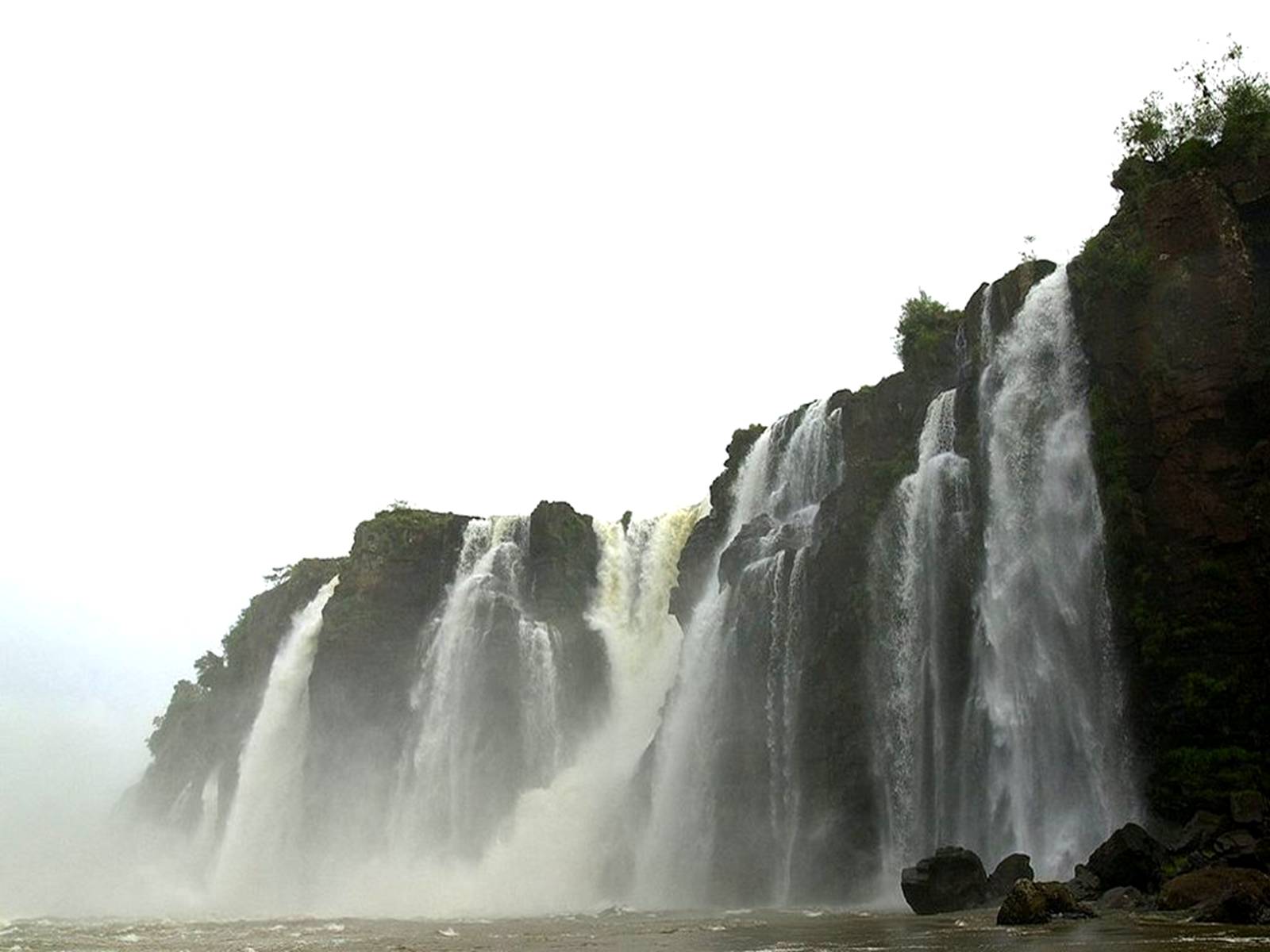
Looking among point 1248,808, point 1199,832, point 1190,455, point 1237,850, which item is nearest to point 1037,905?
point 1237,850

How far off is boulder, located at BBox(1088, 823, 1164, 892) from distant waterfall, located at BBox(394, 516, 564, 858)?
103ft

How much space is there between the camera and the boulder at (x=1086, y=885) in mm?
23000

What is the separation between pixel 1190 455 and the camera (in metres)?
30.0

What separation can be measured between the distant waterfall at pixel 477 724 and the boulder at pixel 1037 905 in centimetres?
3317

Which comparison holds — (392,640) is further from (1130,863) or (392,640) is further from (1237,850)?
(1237,850)

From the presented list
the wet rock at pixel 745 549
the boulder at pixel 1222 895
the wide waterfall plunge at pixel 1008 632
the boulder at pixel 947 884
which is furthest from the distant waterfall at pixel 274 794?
the boulder at pixel 1222 895

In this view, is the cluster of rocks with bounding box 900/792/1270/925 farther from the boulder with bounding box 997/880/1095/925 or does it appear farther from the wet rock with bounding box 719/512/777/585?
the wet rock with bounding box 719/512/777/585

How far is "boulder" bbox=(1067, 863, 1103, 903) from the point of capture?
23.0 meters

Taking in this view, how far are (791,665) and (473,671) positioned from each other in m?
21.0

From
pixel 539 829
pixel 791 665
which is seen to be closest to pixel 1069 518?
pixel 791 665

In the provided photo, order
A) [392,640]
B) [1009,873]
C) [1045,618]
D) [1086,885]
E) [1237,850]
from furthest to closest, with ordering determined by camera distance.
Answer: [392,640]
[1045,618]
[1009,873]
[1237,850]
[1086,885]

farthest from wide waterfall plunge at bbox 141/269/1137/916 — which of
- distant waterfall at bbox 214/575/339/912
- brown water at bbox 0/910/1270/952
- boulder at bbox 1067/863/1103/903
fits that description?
brown water at bbox 0/910/1270/952

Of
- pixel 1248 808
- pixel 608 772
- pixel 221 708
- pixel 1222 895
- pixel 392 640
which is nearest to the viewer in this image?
pixel 1222 895

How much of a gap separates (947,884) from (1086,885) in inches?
112
